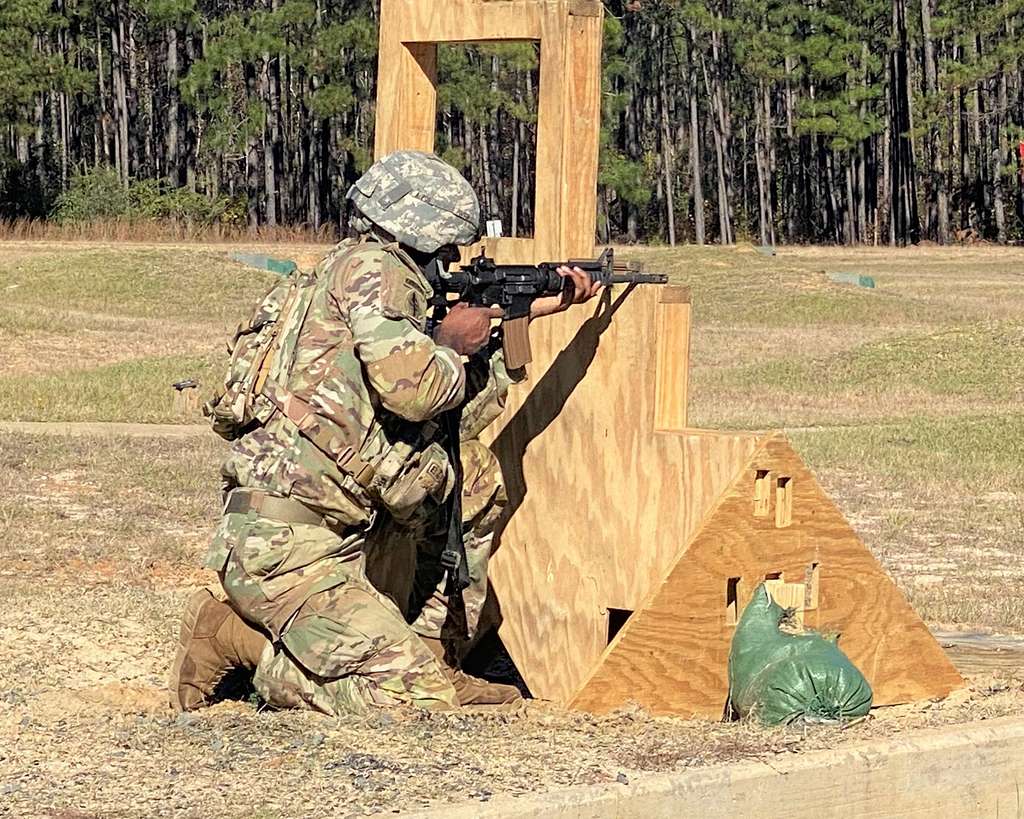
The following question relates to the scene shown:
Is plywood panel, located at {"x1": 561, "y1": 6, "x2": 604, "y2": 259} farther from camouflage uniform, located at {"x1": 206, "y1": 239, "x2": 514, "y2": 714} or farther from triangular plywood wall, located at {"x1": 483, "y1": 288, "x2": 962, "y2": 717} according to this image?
camouflage uniform, located at {"x1": 206, "y1": 239, "x2": 514, "y2": 714}

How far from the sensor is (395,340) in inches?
204

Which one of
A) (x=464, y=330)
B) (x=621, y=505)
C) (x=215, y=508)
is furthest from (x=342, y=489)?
(x=215, y=508)

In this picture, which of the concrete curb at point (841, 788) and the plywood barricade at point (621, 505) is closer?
the concrete curb at point (841, 788)

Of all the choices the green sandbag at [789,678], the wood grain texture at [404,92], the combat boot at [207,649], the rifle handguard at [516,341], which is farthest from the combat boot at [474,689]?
the wood grain texture at [404,92]

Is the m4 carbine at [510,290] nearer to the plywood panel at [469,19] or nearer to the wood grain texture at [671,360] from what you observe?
the wood grain texture at [671,360]

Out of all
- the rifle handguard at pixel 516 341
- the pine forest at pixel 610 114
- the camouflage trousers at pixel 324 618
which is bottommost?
the camouflage trousers at pixel 324 618

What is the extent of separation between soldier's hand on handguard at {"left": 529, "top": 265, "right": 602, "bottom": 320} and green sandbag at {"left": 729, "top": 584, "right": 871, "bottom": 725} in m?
1.11

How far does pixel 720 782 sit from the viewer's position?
4.24 metres

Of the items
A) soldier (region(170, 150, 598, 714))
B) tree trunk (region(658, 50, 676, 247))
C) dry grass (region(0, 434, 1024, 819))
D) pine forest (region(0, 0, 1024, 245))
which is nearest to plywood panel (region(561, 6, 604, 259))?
soldier (region(170, 150, 598, 714))

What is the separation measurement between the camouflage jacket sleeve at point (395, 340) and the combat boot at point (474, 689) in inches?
44.8

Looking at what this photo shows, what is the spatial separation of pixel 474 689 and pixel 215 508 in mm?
4891

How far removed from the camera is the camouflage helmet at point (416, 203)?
544 centimetres

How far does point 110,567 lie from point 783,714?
14.2ft

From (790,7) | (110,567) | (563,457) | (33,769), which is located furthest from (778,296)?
(790,7)
